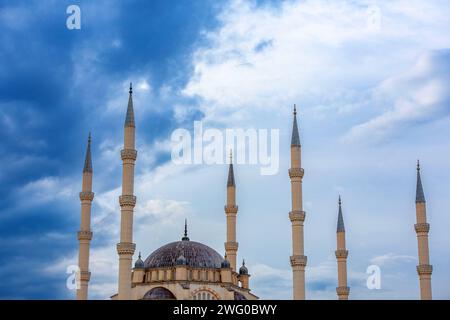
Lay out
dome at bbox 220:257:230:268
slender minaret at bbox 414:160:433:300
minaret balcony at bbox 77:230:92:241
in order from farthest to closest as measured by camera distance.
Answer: dome at bbox 220:257:230:268 < slender minaret at bbox 414:160:433:300 < minaret balcony at bbox 77:230:92:241

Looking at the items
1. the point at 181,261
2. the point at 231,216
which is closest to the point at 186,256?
the point at 181,261

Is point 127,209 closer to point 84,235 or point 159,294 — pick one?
point 84,235

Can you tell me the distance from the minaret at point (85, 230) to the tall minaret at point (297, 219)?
12.4 metres

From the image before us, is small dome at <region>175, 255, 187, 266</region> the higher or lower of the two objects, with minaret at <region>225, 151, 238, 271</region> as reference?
lower

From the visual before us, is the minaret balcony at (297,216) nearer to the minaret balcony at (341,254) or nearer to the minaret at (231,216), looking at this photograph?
the minaret balcony at (341,254)

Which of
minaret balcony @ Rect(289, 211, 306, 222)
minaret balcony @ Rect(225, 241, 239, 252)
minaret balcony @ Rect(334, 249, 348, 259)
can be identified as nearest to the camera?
minaret balcony @ Rect(289, 211, 306, 222)

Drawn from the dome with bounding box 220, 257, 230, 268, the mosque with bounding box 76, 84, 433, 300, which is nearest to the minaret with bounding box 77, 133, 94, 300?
the mosque with bounding box 76, 84, 433, 300

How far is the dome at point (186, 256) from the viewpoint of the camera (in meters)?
54.9

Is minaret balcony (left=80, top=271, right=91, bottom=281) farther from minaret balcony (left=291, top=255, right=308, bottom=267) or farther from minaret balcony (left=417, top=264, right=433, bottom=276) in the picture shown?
minaret balcony (left=417, top=264, right=433, bottom=276)

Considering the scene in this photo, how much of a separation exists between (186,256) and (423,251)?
57.0ft

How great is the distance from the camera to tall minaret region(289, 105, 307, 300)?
43.9m

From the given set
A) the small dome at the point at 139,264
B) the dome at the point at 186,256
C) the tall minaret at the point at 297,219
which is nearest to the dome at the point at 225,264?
the dome at the point at 186,256
